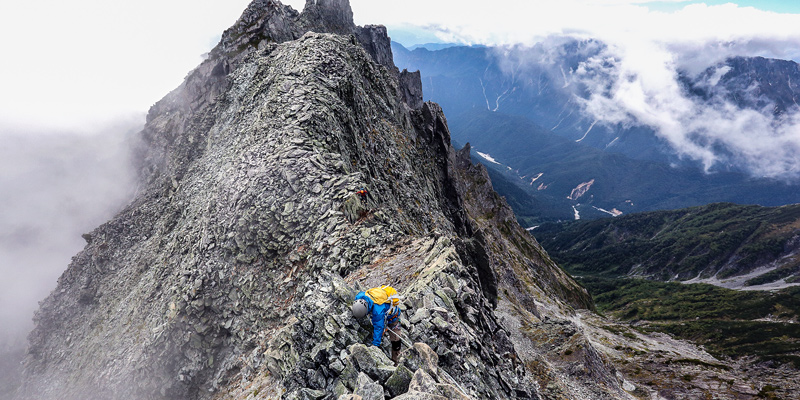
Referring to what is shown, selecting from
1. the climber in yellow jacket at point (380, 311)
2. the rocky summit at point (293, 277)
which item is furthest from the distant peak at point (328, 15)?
the climber in yellow jacket at point (380, 311)

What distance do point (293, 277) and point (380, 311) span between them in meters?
11.9

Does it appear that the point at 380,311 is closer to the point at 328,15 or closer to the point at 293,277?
the point at 293,277

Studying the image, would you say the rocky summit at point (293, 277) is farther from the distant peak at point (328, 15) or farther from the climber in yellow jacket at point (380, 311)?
the distant peak at point (328, 15)

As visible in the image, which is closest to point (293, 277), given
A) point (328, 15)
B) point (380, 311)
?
point (380, 311)

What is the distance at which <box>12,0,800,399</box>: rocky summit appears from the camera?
1502 centimetres

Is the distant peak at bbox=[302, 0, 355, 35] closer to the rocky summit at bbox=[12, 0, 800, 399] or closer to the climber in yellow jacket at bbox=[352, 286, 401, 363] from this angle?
the rocky summit at bbox=[12, 0, 800, 399]

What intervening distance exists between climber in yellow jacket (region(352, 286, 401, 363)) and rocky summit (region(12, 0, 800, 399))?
693mm

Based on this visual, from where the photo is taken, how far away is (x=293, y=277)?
77.3ft

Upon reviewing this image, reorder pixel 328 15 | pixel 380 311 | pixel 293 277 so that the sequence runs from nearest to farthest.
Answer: pixel 380 311, pixel 293 277, pixel 328 15

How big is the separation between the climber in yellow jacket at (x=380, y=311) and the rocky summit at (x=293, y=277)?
27.3 inches

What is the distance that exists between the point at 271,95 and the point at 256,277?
67.5 ft

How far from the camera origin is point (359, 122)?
41188 mm

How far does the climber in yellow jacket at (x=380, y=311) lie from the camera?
1366 centimetres

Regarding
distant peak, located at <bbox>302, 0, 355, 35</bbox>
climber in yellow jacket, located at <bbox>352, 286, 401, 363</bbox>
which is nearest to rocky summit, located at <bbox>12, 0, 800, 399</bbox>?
climber in yellow jacket, located at <bbox>352, 286, 401, 363</bbox>
